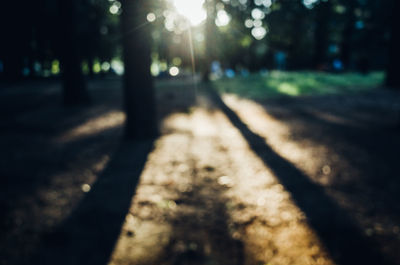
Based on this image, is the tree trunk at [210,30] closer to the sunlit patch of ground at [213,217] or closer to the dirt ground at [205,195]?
the dirt ground at [205,195]

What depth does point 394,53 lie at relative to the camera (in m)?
13.5

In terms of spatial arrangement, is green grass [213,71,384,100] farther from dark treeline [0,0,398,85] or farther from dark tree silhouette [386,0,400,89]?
dark treeline [0,0,398,85]

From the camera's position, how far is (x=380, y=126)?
6.83m

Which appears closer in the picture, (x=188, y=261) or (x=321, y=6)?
(x=188, y=261)

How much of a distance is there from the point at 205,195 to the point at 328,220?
59.8 inches

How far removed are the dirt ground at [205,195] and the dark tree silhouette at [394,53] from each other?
27.9ft

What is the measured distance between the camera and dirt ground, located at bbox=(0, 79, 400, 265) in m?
2.52

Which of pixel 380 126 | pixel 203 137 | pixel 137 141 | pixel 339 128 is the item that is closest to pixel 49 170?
pixel 137 141

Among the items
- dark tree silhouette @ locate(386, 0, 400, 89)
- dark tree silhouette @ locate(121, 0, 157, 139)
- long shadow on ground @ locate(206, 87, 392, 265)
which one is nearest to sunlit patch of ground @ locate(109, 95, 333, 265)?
long shadow on ground @ locate(206, 87, 392, 265)

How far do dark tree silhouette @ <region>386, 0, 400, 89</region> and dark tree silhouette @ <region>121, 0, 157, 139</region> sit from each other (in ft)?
43.7

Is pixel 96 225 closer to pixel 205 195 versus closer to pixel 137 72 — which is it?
pixel 205 195

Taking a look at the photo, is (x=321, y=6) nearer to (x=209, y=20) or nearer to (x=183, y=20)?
(x=209, y=20)

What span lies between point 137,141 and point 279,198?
3.62 metres

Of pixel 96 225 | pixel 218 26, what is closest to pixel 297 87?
pixel 218 26
